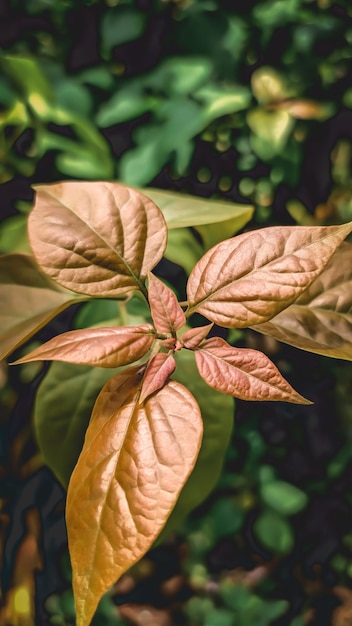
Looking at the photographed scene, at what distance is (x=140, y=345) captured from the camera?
0.41m

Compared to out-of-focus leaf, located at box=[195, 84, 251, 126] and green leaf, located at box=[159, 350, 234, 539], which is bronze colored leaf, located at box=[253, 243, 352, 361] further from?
out-of-focus leaf, located at box=[195, 84, 251, 126]

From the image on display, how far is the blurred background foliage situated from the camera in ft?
2.16

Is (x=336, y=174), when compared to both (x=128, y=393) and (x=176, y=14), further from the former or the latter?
(x=128, y=393)

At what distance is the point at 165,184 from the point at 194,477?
0.33 metres

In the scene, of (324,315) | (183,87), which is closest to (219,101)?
(183,87)

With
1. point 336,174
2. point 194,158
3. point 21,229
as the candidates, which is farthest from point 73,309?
point 336,174

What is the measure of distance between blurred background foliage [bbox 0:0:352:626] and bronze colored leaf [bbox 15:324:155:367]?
0.25m

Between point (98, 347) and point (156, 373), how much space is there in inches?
1.8

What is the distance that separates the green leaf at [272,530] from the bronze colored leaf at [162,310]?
34 cm

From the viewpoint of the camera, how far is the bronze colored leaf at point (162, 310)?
0.43 metres

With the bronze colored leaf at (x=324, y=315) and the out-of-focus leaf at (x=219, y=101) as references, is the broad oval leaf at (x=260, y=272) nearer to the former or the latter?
the bronze colored leaf at (x=324, y=315)

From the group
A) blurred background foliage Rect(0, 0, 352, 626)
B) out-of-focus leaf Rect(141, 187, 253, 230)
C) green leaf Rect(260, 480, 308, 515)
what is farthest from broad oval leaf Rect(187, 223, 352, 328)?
green leaf Rect(260, 480, 308, 515)

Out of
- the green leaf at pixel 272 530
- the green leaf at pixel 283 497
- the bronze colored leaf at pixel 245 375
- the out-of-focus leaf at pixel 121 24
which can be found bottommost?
the green leaf at pixel 272 530

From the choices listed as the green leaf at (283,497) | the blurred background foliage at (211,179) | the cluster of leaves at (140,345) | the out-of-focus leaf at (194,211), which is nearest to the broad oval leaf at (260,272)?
the cluster of leaves at (140,345)
